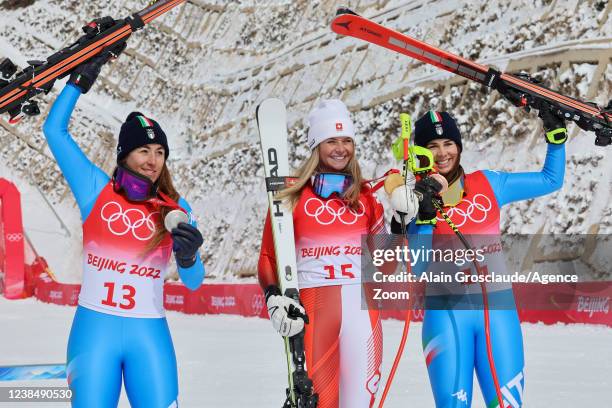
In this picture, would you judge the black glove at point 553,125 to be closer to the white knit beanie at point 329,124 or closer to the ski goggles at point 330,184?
the white knit beanie at point 329,124

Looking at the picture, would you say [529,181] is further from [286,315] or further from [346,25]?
[286,315]

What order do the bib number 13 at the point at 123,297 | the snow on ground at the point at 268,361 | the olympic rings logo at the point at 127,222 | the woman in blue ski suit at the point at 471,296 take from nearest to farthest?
the bib number 13 at the point at 123,297 → the olympic rings logo at the point at 127,222 → the woman in blue ski suit at the point at 471,296 → the snow on ground at the point at 268,361

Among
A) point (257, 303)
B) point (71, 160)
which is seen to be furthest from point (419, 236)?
point (257, 303)

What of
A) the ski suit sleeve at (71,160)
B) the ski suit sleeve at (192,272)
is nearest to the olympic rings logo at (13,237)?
the ski suit sleeve at (71,160)

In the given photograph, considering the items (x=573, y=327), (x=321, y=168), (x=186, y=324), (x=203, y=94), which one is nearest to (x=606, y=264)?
(x=573, y=327)

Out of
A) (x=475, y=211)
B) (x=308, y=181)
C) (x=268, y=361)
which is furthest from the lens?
(x=268, y=361)

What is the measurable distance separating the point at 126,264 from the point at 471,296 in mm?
2049

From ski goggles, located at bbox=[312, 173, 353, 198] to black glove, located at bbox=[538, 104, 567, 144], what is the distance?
5.05 feet

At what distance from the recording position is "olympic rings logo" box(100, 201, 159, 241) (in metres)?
3.85

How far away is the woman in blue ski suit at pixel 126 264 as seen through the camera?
3617 mm

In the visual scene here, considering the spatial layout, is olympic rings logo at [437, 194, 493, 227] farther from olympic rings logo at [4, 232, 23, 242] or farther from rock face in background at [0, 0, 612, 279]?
olympic rings logo at [4, 232, 23, 242]

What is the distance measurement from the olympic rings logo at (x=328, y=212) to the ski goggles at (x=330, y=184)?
50mm

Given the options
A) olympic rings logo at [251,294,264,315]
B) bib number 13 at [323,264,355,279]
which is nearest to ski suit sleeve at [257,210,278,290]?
bib number 13 at [323,264,355,279]

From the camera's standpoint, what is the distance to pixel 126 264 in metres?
3.82
